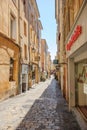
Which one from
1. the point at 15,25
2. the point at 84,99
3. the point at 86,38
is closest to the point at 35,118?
the point at 84,99

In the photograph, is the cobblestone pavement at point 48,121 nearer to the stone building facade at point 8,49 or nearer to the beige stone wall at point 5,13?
the stone building facade at point 8,49

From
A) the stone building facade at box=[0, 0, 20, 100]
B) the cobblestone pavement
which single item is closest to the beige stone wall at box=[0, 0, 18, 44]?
the stone building facade at box=[0, 0, 20, 100]

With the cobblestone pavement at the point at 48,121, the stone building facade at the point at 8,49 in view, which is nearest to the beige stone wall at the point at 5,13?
the stone building facade at the point at 8,49

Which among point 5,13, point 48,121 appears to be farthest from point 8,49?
point 48,121

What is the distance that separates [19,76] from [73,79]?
9.17 metres

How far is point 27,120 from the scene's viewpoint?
362 inches

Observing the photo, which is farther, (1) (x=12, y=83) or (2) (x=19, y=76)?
(2) (x=19, y=76)

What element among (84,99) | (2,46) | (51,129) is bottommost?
(51,129)

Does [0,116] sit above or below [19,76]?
below

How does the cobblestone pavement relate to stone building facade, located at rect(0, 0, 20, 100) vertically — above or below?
below

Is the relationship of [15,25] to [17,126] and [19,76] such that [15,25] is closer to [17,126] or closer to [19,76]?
[19,76]

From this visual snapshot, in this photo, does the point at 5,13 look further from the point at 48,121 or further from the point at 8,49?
the point at 48,121

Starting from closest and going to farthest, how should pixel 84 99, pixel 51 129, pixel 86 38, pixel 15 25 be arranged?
pixel 86 38 → pixel 51 129 → pixel 84 99 → pixel 15 25

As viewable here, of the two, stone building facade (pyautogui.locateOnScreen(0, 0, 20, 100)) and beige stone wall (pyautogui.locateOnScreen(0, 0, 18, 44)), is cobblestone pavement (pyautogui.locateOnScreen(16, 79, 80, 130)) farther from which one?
beige stone wall (pyautogui.locateOnScreen(0, 0, 18, 44))
